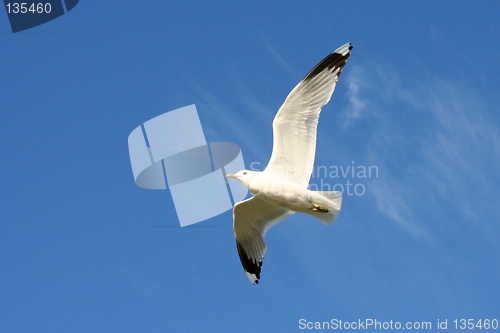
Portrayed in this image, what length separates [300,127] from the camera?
9086 mm

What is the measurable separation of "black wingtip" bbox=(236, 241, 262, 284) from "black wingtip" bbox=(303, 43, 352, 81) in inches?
110

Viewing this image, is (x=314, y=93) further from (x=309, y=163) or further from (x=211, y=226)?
(x=211, y=226)

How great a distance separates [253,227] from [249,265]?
63 centimetres

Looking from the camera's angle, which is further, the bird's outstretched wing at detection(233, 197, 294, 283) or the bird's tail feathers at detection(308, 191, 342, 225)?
the bird's outstretched wing at detection(233, 197, 294, 283)

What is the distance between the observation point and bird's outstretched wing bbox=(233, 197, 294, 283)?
31.8ft

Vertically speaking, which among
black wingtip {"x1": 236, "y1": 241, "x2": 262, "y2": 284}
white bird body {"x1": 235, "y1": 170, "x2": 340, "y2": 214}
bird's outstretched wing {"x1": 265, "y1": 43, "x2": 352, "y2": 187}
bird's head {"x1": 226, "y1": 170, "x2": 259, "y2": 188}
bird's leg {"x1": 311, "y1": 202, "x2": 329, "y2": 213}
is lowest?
black wingtip {"x1": 236, "y1": 241, "x2": 262, "y2": 284}

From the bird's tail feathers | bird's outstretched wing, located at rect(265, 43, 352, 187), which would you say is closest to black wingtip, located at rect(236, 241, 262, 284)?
bird's outstretched wing, located at rect(265, 43, 352, 187)

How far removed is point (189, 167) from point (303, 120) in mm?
4549

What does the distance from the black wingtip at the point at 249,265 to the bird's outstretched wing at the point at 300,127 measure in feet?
5.28

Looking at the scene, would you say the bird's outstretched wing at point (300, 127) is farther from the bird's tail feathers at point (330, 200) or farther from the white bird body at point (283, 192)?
the bird's tail feathers at point (330, 200)

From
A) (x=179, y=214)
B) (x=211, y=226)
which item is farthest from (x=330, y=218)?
(x=179, y=214)

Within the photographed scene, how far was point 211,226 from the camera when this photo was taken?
11781 mm

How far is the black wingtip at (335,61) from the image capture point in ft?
30.5

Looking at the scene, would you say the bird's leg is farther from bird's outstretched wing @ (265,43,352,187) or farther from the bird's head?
the bird's head
